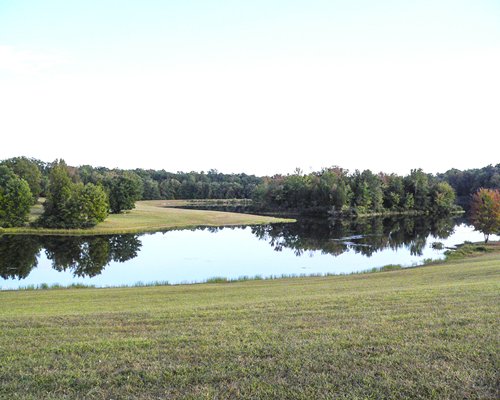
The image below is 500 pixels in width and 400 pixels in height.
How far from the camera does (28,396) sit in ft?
19.1

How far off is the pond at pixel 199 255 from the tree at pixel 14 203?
6.78 meters

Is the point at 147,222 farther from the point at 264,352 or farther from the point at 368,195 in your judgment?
the point at 264,352

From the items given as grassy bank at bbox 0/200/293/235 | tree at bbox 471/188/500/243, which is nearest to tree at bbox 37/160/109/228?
grassy bank at bbox 0/200/293/235

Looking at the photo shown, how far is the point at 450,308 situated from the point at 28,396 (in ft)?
27.3

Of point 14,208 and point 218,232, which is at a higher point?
point 14,208

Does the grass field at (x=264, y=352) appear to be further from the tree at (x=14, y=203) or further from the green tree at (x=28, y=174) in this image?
the green tree at (x=28, y=174)

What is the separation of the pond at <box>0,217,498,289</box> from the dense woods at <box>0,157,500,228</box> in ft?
25.0

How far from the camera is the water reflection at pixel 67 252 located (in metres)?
32.5

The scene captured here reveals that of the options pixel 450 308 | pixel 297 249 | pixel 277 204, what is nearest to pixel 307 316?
pixel 450 308

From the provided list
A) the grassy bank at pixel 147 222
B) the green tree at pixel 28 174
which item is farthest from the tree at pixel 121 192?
the green tree at pixel 28 174

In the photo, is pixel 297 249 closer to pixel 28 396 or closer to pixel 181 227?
pixel 181 227

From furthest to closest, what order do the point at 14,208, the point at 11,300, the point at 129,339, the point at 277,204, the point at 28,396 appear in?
the point at 277,204
the point at 14,208
the point at 11,300
the point at 129,339
the point at 28,396

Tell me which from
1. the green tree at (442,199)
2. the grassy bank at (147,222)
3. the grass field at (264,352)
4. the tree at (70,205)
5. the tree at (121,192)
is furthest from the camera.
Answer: the green tree at (442,199)

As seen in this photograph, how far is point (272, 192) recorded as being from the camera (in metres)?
117
